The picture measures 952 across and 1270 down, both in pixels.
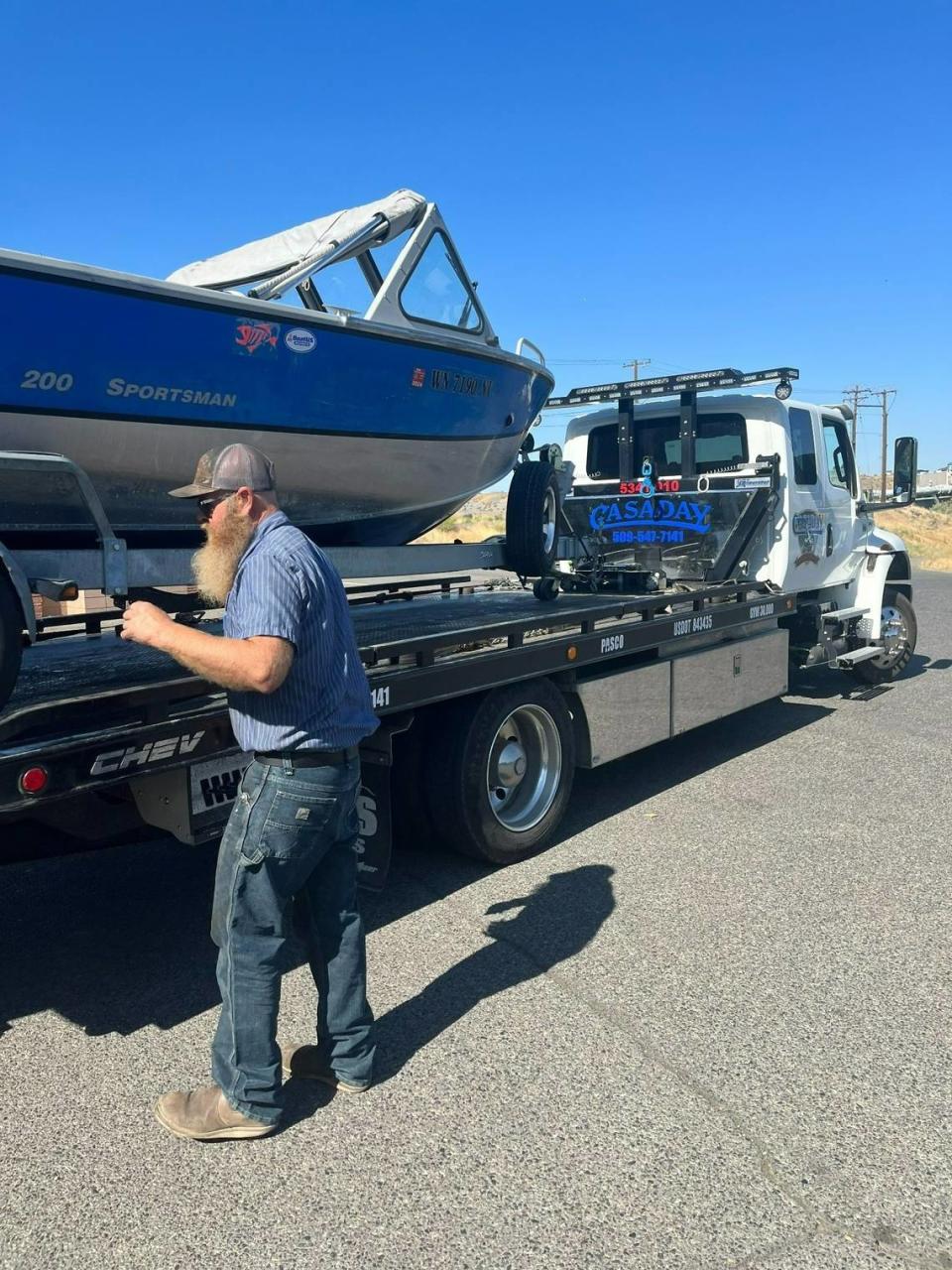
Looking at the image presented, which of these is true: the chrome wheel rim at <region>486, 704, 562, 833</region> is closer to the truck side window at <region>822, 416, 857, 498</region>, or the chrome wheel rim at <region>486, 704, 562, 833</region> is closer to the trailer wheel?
the trailer wheel

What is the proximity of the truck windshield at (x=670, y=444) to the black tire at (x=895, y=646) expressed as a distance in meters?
2.42

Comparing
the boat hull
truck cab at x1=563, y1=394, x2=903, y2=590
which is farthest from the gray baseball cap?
truck cab at x1=563, y1=394, x2=903, y2=590

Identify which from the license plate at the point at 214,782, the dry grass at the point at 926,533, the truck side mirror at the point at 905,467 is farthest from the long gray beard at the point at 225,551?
the dry grass at the point at 926,533

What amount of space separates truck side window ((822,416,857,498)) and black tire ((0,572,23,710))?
249 inches

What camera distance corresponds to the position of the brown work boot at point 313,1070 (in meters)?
2.87

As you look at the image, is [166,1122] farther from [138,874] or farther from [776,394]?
[776,394]

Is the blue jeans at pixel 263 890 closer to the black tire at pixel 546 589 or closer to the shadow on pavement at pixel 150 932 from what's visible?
the shadow on pavement at pixel 150 932

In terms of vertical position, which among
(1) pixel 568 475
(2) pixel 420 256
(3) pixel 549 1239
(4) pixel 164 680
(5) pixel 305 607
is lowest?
(3) pixel 549 1239

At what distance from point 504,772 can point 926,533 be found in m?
46.3

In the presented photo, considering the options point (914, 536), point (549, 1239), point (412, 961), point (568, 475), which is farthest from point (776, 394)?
point (914, 536)

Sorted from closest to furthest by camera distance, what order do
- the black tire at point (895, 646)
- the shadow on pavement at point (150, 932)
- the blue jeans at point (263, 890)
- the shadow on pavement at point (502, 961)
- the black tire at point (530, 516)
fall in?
the blue jeans at point (263, 890)
the shadow on pavement at point (502, 961)
the shadow on pavement at point (150, 932)
the black tire at point (530, 516)
the black tire at point (895, 646)

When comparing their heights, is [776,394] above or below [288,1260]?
above

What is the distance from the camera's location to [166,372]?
404cm

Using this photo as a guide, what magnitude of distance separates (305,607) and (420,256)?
339cm
